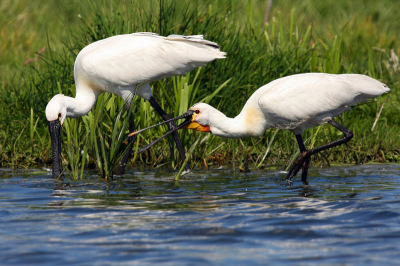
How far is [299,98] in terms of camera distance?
20.8ft

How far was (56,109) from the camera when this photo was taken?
22.2ft

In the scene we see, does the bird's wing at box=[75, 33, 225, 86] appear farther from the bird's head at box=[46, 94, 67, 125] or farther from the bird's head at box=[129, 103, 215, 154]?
the bird's head at box=[129, 103, 215, 154]

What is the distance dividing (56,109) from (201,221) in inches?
108

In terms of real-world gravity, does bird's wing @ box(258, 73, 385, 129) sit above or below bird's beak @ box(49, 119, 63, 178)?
above

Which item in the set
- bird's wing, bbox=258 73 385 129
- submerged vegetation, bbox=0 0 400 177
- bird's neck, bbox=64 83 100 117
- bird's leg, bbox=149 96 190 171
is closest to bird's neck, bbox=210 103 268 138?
bird's wing, bbox=258 73 385 129

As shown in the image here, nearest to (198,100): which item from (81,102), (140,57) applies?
(140,57)

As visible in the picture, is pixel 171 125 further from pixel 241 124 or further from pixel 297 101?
pixel 297 101

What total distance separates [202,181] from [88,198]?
1.39m

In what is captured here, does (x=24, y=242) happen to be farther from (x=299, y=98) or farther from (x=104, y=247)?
(x=299, y=98)

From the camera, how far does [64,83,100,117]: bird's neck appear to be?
696 cm

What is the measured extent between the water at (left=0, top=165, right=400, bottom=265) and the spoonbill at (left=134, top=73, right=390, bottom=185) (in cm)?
55

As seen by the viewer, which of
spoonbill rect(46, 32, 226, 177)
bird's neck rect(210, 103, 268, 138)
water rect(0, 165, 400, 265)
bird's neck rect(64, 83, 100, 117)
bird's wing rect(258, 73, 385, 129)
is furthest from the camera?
spoonbill rect(46, 32, 226, 177)

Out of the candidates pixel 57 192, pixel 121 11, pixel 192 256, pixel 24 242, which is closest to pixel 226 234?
pixel 192 256

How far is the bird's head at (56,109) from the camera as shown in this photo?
Result: 6.77 metres
